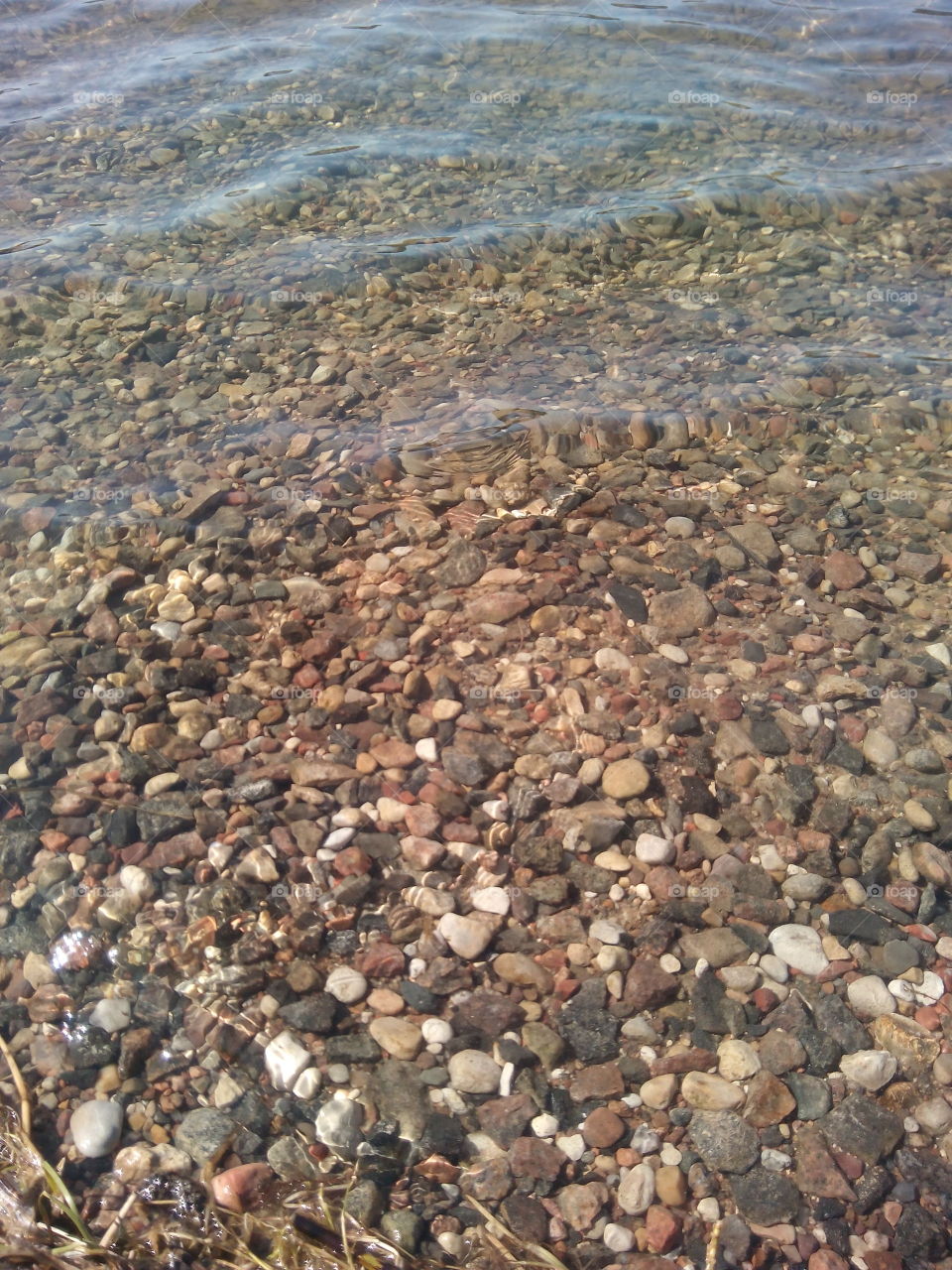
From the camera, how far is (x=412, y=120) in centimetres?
776

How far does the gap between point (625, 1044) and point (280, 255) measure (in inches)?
204

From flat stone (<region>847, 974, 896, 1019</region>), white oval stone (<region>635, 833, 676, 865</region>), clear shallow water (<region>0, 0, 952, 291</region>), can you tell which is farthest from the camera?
clear shallow water (<region>0, 0, 952, 291</region>)

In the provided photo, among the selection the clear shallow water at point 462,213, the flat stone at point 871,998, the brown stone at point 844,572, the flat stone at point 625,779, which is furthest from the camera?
the clear shallow water at point 462,213

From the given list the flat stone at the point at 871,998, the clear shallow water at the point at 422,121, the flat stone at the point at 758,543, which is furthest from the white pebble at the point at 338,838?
the clear shallow water at the point at 422,121

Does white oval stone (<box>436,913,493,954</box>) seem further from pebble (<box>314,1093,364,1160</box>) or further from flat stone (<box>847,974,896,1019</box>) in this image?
flat stone (<box>847,974,896,1019</box>)

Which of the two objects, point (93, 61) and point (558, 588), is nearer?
point (558, 588)

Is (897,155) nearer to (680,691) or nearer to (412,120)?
(412,120)

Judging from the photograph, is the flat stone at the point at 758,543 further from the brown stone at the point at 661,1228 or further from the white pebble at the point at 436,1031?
the brown stone at the point at 661,1228

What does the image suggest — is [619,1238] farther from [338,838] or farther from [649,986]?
[338,838]

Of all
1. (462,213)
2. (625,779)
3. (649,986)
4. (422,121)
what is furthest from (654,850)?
(422,121)

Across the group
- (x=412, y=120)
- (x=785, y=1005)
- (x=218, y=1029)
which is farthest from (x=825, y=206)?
(x=218, y=1029)

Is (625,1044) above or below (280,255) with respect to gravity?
below

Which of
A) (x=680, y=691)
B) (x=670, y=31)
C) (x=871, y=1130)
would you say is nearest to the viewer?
(x=871, y=1130)

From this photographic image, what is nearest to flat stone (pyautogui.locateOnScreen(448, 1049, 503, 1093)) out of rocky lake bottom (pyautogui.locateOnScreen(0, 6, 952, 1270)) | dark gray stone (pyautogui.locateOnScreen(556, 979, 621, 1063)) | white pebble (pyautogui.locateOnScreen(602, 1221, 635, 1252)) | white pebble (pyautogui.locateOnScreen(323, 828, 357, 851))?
rocky lake bottom (pyautogui.locateOnScreen(0, 6, 952, 1270))
